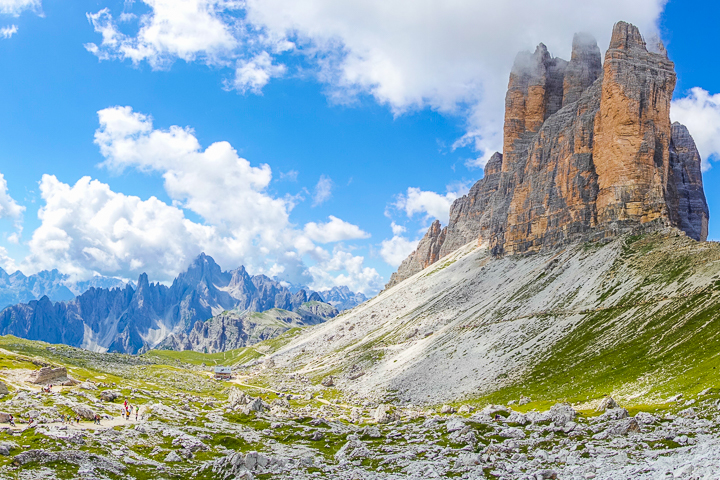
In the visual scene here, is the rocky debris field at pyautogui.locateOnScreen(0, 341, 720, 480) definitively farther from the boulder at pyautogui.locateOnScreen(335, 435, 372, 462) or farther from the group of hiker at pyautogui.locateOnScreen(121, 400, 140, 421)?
the group of hiker at pyautogui.locateOnScreen(121, 400, 140, 421)

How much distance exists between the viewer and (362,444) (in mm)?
46219

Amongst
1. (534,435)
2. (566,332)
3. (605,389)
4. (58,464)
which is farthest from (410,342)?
(58,464)

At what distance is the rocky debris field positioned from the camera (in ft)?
108

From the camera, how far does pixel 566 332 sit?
10088cm

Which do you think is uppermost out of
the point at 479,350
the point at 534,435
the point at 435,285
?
the point at 435,285

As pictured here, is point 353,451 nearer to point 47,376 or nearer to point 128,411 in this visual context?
point 128,411

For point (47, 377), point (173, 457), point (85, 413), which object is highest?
point (47, 377)

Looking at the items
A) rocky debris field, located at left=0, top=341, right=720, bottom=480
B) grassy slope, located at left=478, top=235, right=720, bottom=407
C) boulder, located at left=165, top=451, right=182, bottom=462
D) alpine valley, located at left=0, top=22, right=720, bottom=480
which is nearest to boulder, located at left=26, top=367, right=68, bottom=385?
alpine valley, located at left=0, top=22, right=720, bottom=480

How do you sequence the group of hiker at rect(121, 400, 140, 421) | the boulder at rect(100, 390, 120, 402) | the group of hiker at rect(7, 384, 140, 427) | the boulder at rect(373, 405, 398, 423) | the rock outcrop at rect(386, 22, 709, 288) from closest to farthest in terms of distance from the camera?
the group of hiker at rect(7, 384, 140, 427) < the group of hiker at rect(121, 400, 140, 421) < the boulder at rect(373, 405, 398, 423) < the boulder at rect(100, 390, 120, 402) < the rock outcrop at rect(386, 22, 709, 288)

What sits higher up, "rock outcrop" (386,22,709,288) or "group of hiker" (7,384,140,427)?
"rock outcrop" (386,22,709,288)

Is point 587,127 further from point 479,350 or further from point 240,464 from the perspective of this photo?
point 240,464

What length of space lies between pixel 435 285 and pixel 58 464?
171 metres

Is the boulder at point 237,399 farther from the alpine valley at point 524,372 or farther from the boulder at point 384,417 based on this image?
the boulder at point 384,417

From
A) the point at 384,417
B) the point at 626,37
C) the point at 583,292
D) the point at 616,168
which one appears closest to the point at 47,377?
the point at 384,417
